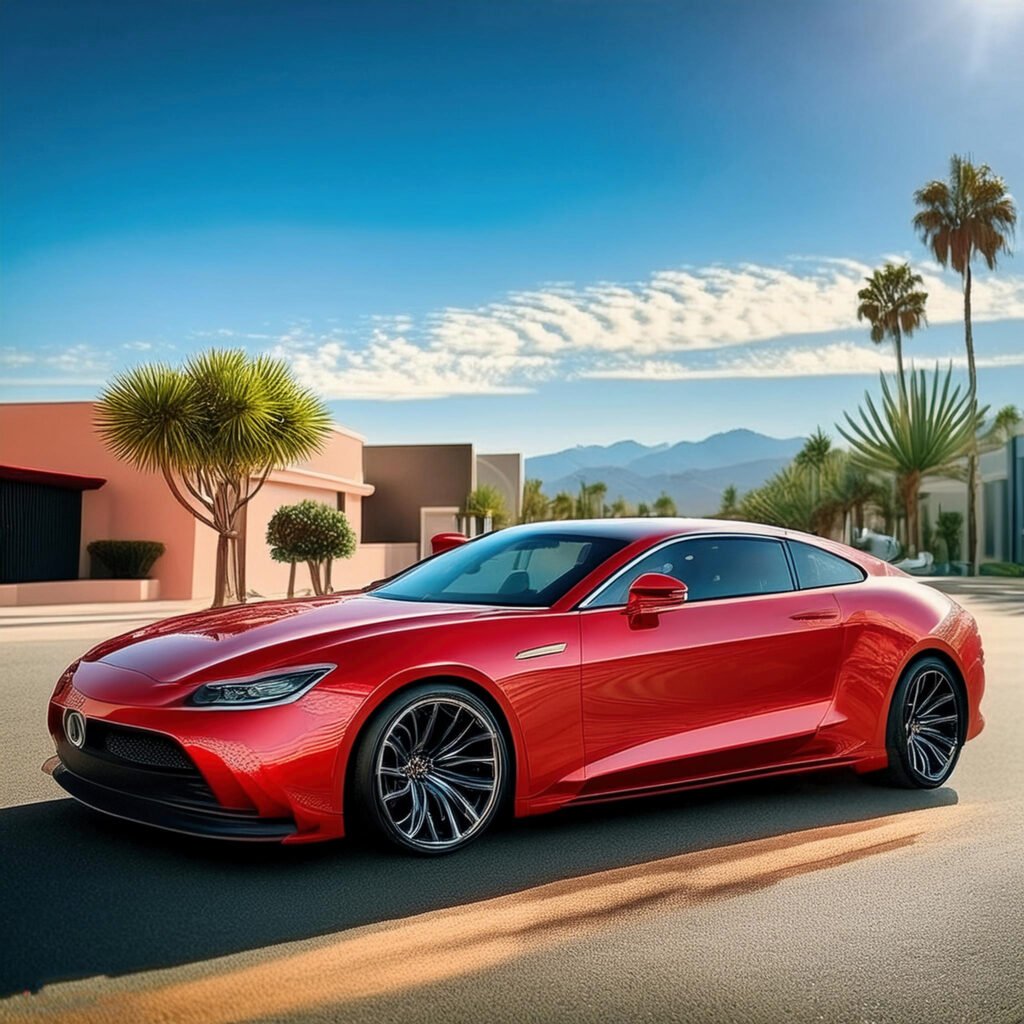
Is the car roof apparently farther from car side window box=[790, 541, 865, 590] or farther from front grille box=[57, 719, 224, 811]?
front grille box=[57, 719, 224, 811]

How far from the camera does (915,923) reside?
4914 mm

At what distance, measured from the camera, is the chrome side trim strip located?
591 centimetres

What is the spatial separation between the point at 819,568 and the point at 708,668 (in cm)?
121

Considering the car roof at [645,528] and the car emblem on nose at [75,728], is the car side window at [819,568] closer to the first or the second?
the car roof at [645,528]

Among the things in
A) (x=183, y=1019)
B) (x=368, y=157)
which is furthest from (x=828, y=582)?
(x=368, y=157)

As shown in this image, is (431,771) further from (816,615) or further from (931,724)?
(931,724)

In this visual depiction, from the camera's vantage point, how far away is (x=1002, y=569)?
160ft

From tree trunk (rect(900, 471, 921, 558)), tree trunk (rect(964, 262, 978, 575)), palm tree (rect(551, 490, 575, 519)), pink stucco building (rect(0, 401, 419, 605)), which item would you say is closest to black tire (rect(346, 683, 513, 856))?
pink stucco building (rect(0, 401, 419, 605))

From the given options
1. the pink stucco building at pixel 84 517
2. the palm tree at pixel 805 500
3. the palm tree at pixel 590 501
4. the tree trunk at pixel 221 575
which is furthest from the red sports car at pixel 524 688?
the palm tree at pixel 590 501

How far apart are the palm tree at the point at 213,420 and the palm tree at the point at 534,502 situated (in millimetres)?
39885

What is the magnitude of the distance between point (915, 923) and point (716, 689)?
5.78 ft

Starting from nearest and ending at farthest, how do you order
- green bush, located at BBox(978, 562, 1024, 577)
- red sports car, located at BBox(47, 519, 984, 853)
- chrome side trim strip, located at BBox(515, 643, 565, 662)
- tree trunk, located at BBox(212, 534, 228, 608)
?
red sports car, located at BBox(47, 519, 984, 853) → chrome side trim strip, located at BBox(515, 643, 565, 662) → tree trunk, located at BBox(212, 534, 228, 608) → green bush, located at BBox(978, 562, 1024, 577)

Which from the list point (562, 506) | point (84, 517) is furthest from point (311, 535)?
point (562, 506)

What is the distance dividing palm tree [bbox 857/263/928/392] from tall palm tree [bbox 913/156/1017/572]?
25.3ft
